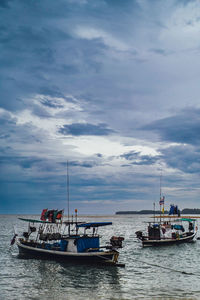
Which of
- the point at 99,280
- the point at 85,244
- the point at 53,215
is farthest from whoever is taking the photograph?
the point at 53,215

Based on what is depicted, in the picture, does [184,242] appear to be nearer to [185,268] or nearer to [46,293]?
[185,268]


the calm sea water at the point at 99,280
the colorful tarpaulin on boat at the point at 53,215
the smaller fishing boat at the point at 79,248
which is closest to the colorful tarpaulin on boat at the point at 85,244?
the smaller fishing boat at the point at 79,248

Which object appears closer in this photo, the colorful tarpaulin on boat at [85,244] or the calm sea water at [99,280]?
the calm sea water at [99,280]

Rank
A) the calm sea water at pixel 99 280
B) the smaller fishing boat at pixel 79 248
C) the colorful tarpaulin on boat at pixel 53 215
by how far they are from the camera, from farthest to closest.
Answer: the colorful tarpaulin on boat at pixel 53 215 < the smaller fishing boat at pixel 79 248 < the calm sea water at pixel 99 280

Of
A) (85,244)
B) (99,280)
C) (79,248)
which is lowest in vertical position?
(99,280)

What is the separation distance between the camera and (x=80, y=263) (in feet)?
110

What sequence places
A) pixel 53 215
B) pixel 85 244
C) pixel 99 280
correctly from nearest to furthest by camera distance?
1. pixel 99 280
2. pixel 85 244
3. pixel 53 215

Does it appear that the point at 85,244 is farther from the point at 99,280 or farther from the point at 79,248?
the point at 99,280

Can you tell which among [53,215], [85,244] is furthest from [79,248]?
[53,215]

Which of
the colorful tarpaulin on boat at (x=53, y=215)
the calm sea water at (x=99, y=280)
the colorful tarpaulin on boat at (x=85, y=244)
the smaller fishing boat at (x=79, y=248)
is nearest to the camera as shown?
the calm sea water at (x=99, y=280)

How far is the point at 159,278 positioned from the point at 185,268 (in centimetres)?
721

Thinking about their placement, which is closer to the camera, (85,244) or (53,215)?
(85,244)

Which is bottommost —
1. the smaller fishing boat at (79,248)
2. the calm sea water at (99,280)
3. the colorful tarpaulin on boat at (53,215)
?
the calm sea water at (99,280)

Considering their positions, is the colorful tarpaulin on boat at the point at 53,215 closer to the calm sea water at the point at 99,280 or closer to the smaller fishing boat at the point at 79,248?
the smaller fishing boat at the point at 79,248
